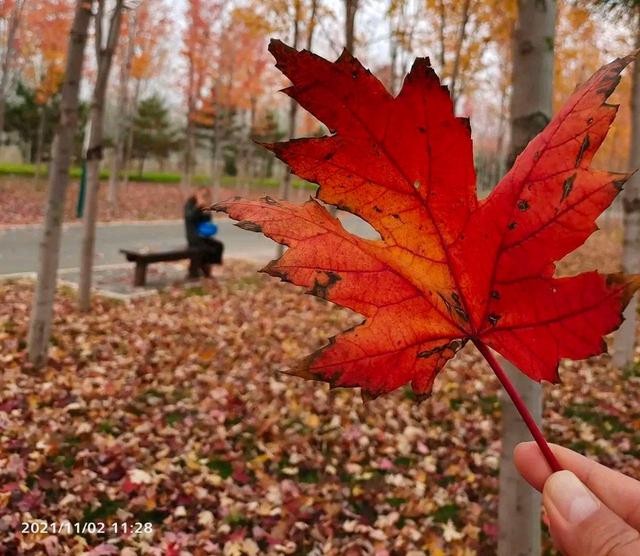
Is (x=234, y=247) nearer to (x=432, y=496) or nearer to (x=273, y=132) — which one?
(x=432, y=496)

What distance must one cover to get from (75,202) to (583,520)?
20001 millimetres

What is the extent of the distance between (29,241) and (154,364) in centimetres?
781

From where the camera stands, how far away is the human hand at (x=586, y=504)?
2.66 feet

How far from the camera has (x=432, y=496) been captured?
3.45m

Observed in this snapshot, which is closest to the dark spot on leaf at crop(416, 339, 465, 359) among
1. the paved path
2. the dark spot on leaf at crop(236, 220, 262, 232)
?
the dark spot on leaf at crop(236, 220, 262, 232)

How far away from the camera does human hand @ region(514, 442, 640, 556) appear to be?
81 centimetres

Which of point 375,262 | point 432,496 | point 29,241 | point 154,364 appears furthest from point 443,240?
point 29,241

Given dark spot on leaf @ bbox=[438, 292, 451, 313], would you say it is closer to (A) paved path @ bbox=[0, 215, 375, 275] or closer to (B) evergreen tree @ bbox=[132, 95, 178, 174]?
(A) paved path @ bbox=[0, 215, 375, 275]

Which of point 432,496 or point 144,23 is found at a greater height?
point 144,23

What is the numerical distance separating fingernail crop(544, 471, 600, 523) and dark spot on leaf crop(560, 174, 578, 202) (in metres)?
0.43

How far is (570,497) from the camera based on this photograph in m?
0.83

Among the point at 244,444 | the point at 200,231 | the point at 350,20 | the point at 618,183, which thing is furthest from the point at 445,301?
the point at 200,231

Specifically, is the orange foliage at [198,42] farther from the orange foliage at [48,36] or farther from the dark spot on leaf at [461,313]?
the dark spot on leaf at [461,313]

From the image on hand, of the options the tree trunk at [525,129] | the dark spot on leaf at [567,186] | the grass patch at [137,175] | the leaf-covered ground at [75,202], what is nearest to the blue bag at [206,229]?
the tree trunk at [525,129]
